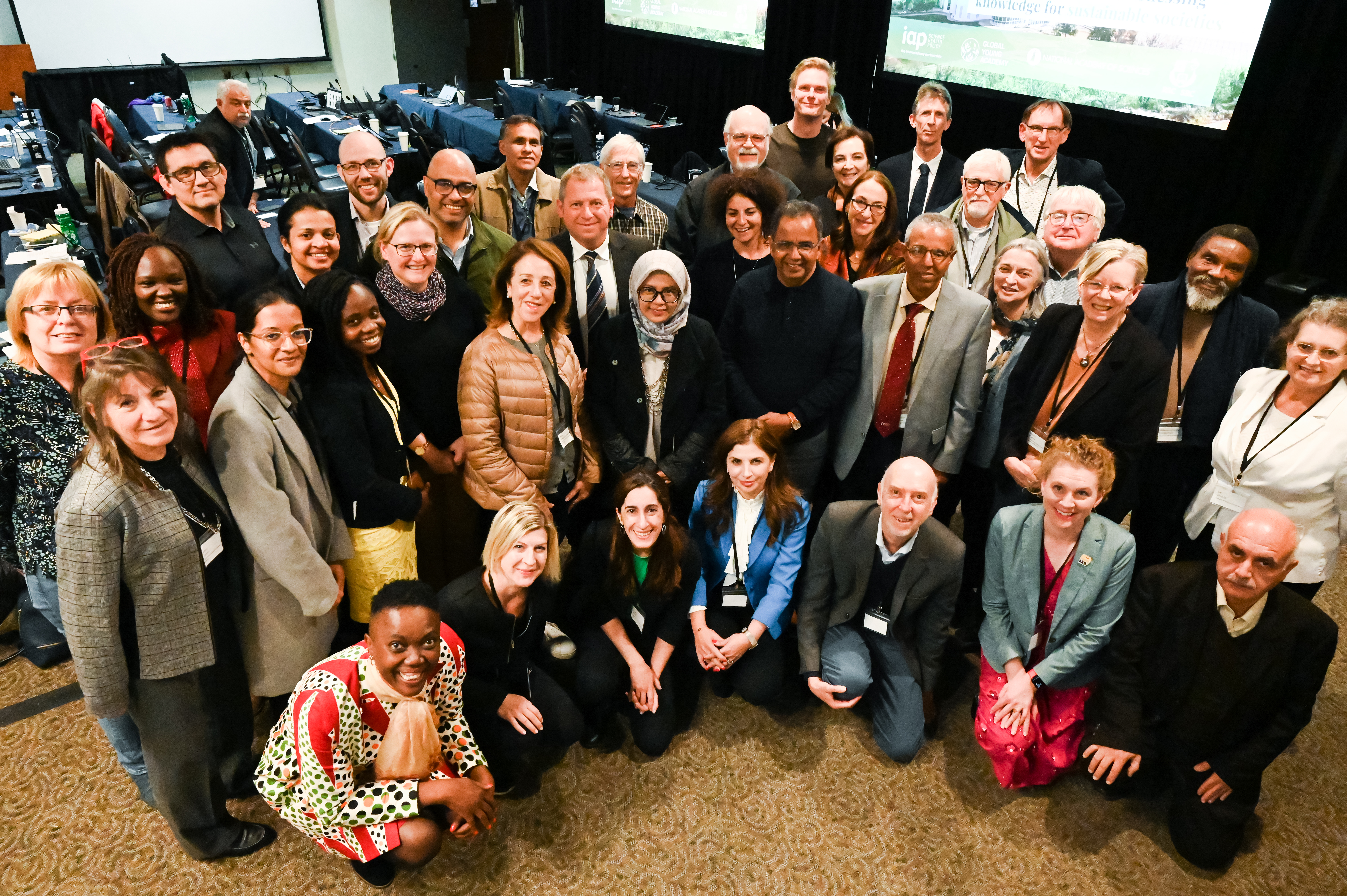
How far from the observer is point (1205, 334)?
269cm

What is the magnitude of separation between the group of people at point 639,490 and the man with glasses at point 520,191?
0.38 m

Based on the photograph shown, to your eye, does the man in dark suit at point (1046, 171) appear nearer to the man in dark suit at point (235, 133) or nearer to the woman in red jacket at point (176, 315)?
the woman in red jacket at point (176, 315)

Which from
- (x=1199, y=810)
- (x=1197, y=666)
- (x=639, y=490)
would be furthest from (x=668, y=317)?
(x=1199, y=810)

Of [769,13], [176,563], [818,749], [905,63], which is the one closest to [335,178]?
[769,13]

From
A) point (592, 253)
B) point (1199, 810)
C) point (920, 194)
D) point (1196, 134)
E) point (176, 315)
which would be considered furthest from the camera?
point (1196, 134)

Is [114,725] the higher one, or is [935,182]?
[935,182]

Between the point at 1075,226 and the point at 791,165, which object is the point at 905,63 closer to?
the point at 791,165

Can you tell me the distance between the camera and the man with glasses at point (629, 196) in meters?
3.40

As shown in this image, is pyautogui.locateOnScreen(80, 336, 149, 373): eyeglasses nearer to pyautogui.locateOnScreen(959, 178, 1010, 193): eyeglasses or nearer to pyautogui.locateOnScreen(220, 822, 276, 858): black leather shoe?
pyautogui.locateOnScreen(220, 822, 276, 858): black leather shoe

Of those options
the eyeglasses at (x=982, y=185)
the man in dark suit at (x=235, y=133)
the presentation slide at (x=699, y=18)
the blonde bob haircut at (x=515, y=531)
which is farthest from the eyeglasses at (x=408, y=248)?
the presentation slide at (x=699, y=18)

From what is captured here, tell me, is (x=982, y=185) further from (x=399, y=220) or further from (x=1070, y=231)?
(x=399, y=220)

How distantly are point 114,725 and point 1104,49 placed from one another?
258 inches

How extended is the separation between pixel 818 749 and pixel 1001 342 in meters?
1.67

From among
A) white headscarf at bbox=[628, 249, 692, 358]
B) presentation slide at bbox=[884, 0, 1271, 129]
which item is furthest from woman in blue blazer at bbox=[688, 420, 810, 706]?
presentation slide at bbox=[884, 0, 1271, 129]
